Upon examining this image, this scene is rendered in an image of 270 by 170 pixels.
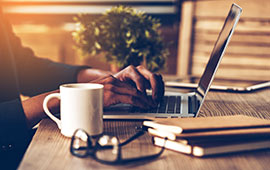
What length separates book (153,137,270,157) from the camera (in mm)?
611

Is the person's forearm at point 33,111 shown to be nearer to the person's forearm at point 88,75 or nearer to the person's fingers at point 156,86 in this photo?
the person's fingers at point 156,86

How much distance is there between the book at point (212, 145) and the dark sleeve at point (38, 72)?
103 cm

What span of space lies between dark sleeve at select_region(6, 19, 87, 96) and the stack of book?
1010 mm

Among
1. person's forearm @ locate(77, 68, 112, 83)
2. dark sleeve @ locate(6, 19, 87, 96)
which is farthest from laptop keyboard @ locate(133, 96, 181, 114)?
dark sleeve @ locate(6, 19, 87, 96)

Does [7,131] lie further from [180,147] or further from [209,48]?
[209,48]

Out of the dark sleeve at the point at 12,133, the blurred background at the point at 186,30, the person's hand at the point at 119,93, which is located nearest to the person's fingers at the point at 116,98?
the person's hand at the point at 119,93

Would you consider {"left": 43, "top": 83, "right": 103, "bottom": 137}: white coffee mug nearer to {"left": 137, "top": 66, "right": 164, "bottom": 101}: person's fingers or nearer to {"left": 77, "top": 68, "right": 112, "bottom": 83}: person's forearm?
{"left": 137, "top": 66, "right": 164, "bottom": 101}: person's fingers

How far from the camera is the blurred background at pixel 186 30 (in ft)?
9.81

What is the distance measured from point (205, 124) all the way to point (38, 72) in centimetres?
125

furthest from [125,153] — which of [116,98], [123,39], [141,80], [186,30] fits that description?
[186,30]

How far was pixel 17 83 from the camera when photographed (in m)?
1.38

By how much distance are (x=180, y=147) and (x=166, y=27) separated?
3032mm

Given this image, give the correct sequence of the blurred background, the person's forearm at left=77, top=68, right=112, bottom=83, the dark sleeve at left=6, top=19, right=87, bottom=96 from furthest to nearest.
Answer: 1. the blurred background
2. the dark sleeve at left=6, top=19, right=87, bottom=96
3. the person's forearm at left=77, top=68, right=112, bottom=83

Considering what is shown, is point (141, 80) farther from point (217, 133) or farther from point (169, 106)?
point (217, 133)
